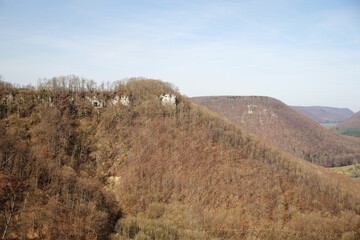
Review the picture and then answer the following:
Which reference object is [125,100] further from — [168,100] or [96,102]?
[168,100]

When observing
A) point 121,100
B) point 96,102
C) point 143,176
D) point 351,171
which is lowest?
point 351,171

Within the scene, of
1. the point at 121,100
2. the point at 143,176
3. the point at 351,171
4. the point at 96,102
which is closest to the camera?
the point at 143,176

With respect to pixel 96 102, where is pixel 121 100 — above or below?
above

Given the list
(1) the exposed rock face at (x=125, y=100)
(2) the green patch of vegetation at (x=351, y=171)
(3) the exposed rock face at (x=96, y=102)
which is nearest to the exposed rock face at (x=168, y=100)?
(1) the exposed rock face at (x=125, y=100)

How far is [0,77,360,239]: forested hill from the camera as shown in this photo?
51.6 metres

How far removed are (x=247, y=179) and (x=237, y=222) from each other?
19472 millimetres

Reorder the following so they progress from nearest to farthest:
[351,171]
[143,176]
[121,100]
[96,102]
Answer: [143,176], [96,102], [121,100], [351,171]

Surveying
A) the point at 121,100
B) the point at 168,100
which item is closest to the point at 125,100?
the point at 121,100

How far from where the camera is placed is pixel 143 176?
72938 millimetres

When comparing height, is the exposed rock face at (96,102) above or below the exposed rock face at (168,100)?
below

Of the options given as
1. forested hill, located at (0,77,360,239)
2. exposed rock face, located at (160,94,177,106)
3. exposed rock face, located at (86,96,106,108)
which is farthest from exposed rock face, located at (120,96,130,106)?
exposed rock face, located at (160,94,177,106)

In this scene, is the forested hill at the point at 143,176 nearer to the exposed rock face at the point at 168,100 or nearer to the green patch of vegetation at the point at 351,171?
the exposed rock face at the point at 168,100

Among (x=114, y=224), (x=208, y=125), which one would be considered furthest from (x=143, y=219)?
(x=208, y=125)

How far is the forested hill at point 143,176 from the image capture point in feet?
169
